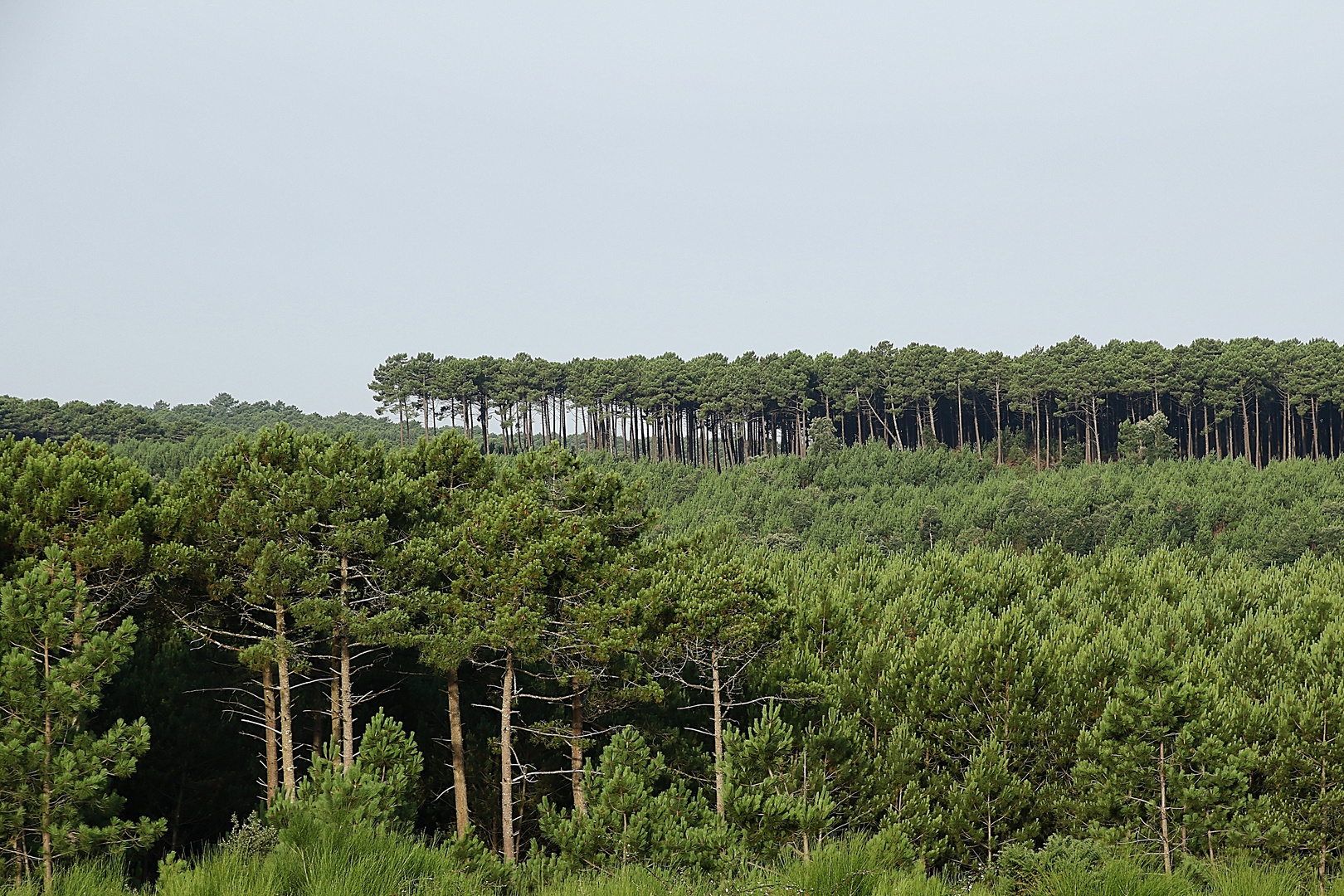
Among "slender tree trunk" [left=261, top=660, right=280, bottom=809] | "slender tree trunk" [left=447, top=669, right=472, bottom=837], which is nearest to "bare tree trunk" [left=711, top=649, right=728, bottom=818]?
"slender tree trunk" [left=447, top=669, right=472, bottom=837]

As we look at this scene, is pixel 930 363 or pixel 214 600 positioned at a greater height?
pixel 930 363

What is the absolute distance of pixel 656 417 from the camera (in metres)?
106

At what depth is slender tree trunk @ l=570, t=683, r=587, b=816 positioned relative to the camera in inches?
910

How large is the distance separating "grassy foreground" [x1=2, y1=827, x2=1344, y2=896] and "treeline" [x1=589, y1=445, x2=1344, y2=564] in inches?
1840

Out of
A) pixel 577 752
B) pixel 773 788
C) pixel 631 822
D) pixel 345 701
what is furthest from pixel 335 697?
pixel 773 788

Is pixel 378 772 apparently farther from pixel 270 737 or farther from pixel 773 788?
pixel 773 788

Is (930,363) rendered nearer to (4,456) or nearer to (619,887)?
(4,456)

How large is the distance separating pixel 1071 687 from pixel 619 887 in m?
25.7

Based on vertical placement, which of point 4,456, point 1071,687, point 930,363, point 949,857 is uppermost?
point 930,363

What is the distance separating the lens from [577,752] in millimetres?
23984

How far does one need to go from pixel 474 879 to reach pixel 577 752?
1886cm

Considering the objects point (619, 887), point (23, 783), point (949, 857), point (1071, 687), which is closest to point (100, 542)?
Answer: point (23, 783)

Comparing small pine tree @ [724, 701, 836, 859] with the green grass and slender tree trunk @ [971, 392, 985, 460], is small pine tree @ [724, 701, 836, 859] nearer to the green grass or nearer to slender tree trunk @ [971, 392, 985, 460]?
the green grass

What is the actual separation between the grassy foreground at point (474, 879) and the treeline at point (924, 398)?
8847 cm
